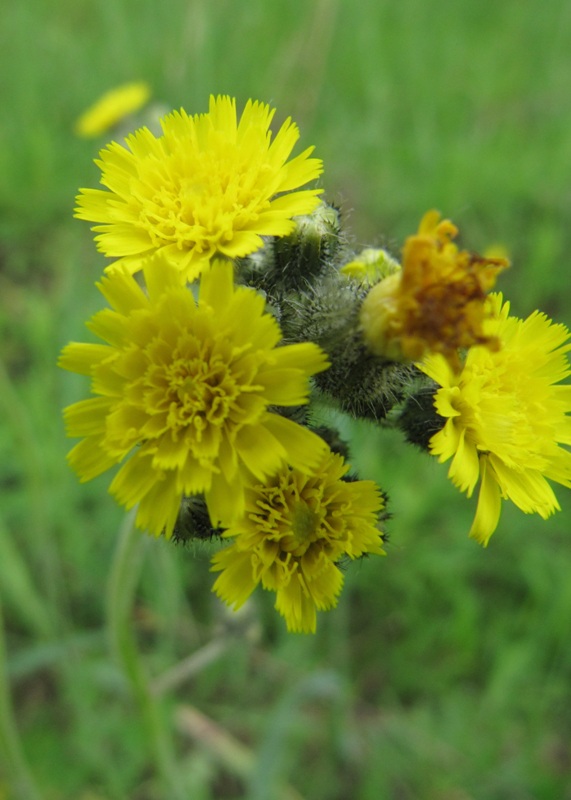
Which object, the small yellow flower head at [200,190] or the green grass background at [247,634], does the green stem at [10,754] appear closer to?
the green grass background at [247,634]

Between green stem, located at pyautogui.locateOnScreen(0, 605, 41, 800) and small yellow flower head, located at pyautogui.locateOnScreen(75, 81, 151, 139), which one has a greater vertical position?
small yellow flower head, located at pyautogui.locateOnScreen(75, 81, 151, 139)

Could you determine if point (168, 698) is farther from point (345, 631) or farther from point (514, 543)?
point (514, 543)

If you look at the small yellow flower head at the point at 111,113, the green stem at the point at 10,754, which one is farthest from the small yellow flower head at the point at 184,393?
the small yellow flower head at the point at 111,113

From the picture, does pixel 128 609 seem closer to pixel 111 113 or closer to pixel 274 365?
pixel 274 365

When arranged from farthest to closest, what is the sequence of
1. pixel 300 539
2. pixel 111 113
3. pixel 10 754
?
pixel 111 113
pixel 10 754
pixel 300 539

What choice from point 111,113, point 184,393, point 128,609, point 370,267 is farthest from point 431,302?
point 111,113

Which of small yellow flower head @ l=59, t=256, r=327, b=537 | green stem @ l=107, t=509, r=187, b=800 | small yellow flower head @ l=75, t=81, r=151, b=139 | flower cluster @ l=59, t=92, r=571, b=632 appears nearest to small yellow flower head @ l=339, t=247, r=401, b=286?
flower cluster @ l=59, t=92, r=571, b=632

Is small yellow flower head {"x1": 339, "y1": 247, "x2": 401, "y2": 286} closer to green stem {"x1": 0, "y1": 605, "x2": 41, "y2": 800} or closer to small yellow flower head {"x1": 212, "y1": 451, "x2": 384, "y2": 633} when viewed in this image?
small yellow flower head {"x1": 212, "y1": 451, "x2": 384, "y2": 633}
